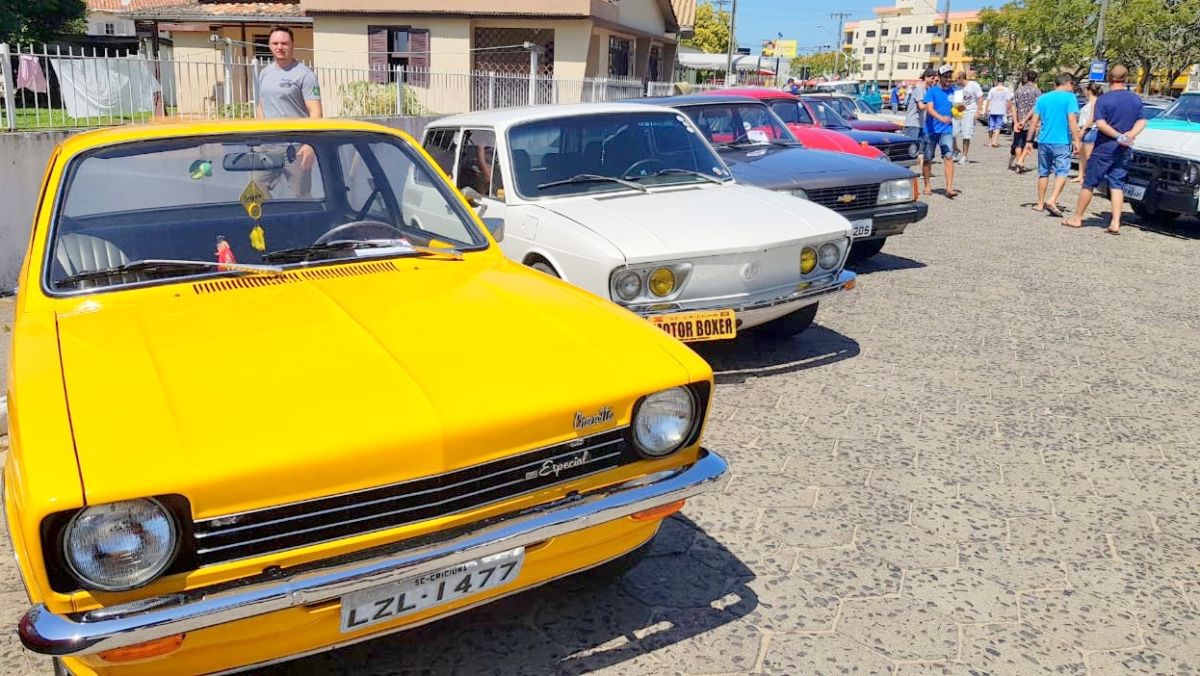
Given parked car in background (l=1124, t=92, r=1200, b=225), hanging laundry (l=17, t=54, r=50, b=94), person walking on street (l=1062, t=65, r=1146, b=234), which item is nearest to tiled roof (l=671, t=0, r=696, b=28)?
parked car in background (l=1124, t=92, r=1200, b=225)

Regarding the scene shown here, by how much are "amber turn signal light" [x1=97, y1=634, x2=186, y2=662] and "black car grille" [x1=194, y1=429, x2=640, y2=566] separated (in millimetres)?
180

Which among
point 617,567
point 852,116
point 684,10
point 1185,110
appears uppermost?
point 684,10

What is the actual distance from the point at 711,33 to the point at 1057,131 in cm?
6682

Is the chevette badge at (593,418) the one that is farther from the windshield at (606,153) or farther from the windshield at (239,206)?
the windshield at (606,153)

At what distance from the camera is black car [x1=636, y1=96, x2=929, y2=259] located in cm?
759

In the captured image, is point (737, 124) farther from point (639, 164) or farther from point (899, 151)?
point (899, 151)

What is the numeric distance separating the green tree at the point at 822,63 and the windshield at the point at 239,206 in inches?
4840

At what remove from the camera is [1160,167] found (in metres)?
11.1

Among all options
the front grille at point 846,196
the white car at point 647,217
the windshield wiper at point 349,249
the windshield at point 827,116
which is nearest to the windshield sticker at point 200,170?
the windshield wiper at point 349,249

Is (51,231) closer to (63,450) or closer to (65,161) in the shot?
(65,161)

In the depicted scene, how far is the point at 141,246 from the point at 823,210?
13.3 ft

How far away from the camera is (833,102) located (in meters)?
16.0

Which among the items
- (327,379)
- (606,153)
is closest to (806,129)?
(606,153)

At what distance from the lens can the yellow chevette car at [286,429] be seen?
206 centimetres
